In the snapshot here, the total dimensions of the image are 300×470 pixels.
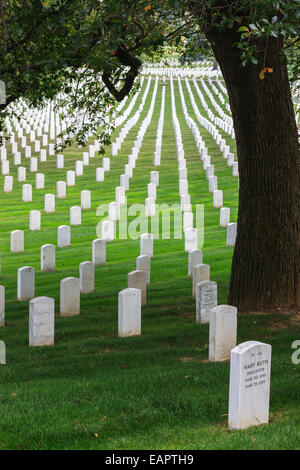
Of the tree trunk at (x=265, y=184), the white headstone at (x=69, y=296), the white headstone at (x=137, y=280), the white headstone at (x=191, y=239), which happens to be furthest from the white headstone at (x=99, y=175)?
the tree trunk at (x=265, y=184)

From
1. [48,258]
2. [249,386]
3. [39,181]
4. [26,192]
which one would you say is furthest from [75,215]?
[249,386]

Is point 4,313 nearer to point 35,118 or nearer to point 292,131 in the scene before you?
point 292,131

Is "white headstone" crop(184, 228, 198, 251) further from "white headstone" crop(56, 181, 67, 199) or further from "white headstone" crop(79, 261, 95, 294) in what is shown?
"white headstone" crop(56, 181, 67, 199)

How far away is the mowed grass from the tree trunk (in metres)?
0.52

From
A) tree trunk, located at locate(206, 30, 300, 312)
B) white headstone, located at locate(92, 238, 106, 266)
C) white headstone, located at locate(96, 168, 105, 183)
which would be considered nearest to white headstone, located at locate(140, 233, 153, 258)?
white headstone, located at locate(92, 238, 106, 266)

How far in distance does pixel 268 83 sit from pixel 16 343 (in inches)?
193

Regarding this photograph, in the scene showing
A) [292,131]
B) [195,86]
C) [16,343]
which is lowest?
[16,343]

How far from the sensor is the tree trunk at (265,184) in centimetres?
1020

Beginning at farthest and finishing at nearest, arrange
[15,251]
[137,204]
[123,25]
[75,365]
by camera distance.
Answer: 1. [137,204]
2. [15,251]
3. [123,25]
4. [75,365]

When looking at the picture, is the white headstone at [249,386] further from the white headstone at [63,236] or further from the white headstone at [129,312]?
the white headstone at [63,236]

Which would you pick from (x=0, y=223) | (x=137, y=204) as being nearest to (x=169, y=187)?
(x=137, y=204)

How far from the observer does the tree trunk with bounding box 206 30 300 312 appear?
1020 cm

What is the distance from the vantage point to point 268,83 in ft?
33.4

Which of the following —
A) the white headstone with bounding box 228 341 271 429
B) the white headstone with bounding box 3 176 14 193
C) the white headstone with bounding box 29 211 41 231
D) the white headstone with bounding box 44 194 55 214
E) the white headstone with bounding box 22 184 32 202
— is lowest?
the white headstone with bounding box 228 341 271 429
